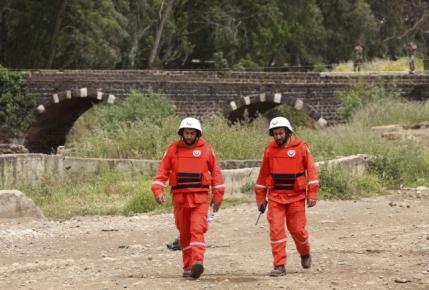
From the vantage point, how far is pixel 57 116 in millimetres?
37688

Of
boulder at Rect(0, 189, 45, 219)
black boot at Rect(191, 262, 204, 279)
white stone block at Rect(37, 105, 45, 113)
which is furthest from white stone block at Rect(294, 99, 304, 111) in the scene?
black boot at Rect(191, 262, 204, 279)

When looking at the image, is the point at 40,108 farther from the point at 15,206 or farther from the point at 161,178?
the point at 161,178

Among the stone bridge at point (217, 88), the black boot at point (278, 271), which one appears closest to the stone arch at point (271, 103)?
the stone bridge at point (217, 88)

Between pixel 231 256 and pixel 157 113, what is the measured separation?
52.4 ft

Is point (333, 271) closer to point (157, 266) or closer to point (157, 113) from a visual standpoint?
point (157, 266)

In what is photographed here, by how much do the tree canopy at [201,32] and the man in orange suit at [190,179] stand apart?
2997 centimetres

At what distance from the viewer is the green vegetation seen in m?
34.8

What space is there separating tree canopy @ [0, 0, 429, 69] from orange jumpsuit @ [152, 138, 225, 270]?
30.0 metres

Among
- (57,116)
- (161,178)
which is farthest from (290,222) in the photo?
(57,116)

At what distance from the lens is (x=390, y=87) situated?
31484 mm

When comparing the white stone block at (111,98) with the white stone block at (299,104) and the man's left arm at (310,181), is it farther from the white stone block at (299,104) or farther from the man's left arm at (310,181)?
the man's left arm at (310,181)

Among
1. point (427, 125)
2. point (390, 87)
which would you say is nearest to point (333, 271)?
point (427, 125)

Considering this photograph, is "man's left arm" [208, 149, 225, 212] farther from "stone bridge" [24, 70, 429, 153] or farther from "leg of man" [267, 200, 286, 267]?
"stone bridge" [24, 70, 429, 153]

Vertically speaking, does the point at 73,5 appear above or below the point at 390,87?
above
